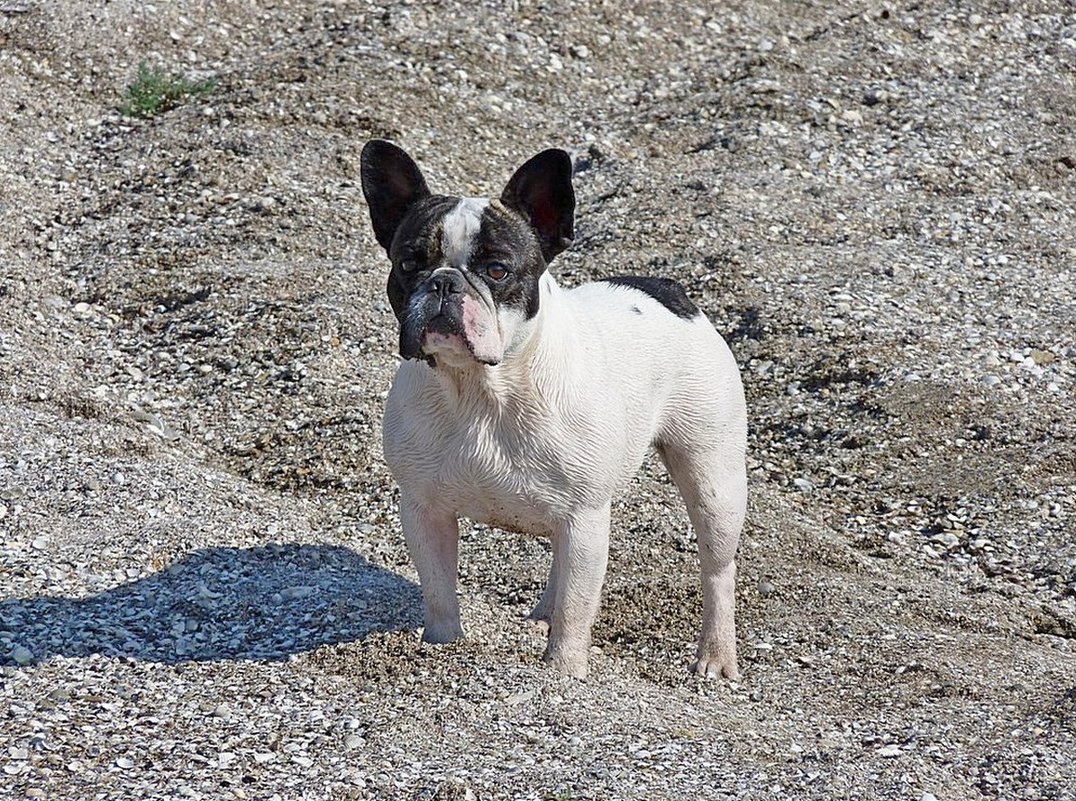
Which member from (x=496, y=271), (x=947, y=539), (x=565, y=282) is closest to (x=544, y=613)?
(x=496, y=271)

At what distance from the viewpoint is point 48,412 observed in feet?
29.0

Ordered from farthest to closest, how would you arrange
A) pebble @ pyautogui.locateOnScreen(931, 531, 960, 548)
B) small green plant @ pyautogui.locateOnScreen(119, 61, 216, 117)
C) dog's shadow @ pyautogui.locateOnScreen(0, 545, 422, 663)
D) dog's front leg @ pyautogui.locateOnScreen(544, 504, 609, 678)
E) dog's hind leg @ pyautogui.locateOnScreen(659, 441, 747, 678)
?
small green plant @ pyautogui.locateOnScreen(119, 61, 216, 117), pebble @ pyautogui.locateOnScreen(931, 531, 960, 548), dog's hind leg @ pyautogui.locateOnScreen(659, 441, 747, 678), dog's shadow @ pyautogui.locateOnScreen(0, 545, 422, 663), dog's front leg @ pyautogui.locateOnScreen(544, 504, 609, 678)

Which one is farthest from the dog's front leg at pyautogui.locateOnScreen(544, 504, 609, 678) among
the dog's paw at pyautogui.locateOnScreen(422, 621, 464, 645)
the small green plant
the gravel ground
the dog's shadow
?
the small green plant

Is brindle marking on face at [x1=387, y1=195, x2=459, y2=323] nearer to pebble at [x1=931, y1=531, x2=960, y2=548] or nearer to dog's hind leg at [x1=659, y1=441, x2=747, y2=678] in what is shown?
dog's hind leg at [x1=659, y1=441, x2=747, y2=678]

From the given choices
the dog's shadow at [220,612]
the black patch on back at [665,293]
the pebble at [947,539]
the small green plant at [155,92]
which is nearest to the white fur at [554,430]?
the black patch on back at [665,293]

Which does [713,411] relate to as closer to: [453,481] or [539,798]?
[453,481]

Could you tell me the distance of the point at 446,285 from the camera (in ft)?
16.9

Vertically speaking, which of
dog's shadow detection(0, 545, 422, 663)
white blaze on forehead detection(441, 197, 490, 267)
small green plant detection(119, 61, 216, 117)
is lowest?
dog's shadow detection(0, 545, 422, 663)

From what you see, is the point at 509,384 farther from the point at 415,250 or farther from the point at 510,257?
the point at 415,250

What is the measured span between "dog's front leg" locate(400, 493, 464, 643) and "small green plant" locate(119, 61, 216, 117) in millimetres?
8769

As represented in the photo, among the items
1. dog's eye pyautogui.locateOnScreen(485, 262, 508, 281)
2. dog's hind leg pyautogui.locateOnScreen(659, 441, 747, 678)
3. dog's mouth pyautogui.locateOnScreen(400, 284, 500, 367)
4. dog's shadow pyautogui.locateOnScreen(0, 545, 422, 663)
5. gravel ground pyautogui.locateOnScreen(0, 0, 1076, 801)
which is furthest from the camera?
dog's hind leg pyautogui.locateOnScreen(659, 441, 747, 678)

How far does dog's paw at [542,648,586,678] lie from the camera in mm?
5883

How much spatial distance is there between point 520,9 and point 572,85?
1212 millimetres

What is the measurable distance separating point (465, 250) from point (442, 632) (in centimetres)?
156
